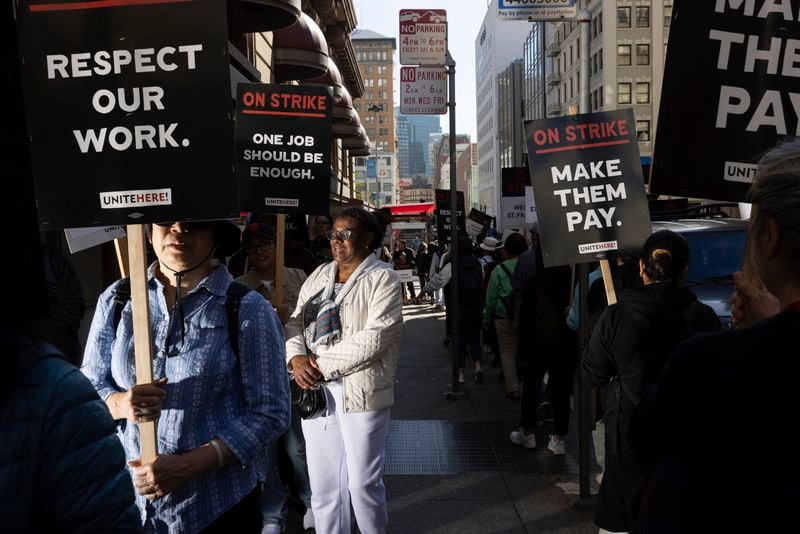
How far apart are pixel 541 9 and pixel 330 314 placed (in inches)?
252

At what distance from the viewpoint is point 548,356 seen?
7473 mm

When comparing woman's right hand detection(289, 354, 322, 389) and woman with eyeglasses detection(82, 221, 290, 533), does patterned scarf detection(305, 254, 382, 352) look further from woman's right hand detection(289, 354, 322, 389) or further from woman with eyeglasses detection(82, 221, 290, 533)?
woman with eyeglasses detection(82, 221, 290, 533)

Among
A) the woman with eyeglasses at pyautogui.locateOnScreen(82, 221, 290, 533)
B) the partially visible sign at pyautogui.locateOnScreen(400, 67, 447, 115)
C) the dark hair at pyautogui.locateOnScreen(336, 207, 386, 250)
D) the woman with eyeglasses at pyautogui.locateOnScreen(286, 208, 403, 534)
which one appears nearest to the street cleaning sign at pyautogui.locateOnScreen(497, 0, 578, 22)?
the partially visible sign at pyautogui.locateOnScreen(400, 67, 447, 115)

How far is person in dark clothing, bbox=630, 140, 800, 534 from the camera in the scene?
160 centimetres

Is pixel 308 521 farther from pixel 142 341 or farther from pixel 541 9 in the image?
pixel 541 9

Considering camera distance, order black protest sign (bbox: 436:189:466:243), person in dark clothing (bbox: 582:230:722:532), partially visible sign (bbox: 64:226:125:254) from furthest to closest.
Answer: black protest sign (bbox: 436:189:466:243)
partially visible sign (bbox: 64:226:125:254)
person in dark clothing (bbox: 582:230:722:532)

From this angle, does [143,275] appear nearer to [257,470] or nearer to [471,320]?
[257,470]

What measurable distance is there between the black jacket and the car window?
690cm

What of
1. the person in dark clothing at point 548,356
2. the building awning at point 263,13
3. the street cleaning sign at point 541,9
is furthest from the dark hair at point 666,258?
the building awning at point 263,13

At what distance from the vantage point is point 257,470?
9.36 ft

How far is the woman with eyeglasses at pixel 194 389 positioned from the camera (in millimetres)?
2627

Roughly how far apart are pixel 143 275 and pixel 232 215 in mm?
368

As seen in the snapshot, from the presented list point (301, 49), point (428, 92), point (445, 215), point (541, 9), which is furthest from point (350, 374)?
point (301, 49)

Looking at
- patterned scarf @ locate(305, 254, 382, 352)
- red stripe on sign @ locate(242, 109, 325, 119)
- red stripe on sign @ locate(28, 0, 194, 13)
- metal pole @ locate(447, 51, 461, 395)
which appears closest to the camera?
red stripe on sign @ locate(28, 0, 194, 13)
